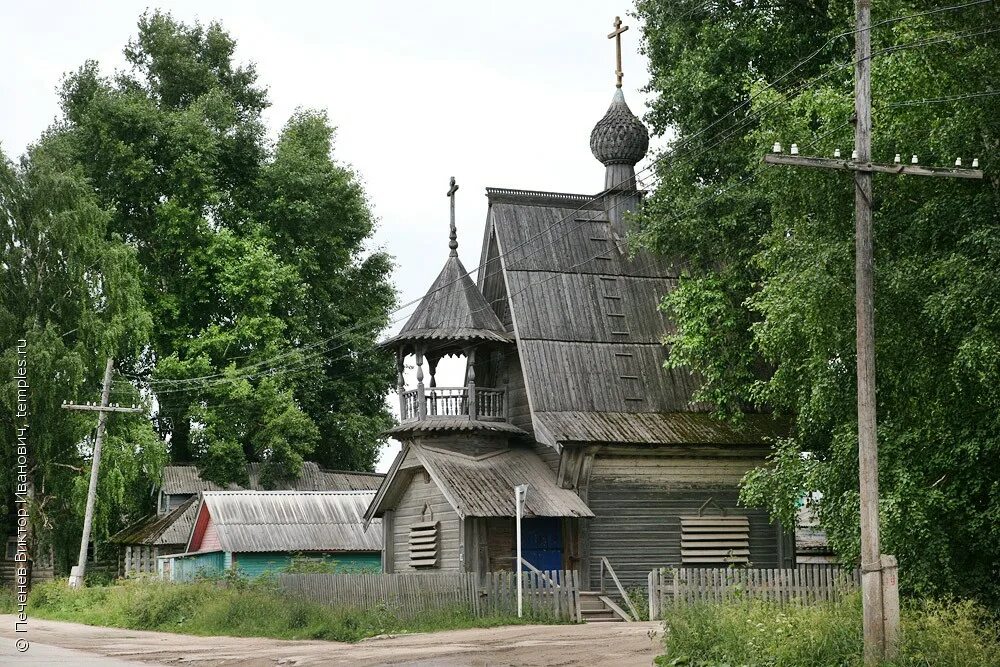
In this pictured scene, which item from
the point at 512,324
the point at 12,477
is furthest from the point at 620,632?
the point at 12,477

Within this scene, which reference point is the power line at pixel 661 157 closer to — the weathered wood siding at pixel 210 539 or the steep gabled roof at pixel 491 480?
the steep gabled roof at pixel 491 480

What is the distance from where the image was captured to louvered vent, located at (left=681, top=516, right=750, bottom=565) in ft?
91.1

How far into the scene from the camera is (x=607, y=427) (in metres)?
27.1

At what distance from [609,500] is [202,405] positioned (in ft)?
65.6

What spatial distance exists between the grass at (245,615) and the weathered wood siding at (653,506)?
13.3 ft

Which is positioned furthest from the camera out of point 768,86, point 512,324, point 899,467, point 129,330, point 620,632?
point 129,330

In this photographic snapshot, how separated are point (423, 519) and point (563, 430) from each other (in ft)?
14.0

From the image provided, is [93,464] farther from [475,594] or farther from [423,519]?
[475,594]

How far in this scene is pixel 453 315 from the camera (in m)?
28.0

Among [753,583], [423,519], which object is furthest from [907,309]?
[423,519]

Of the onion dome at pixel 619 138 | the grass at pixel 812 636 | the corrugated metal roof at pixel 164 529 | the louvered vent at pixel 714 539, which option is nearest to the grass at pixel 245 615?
the louvered vent at pixel 714 539

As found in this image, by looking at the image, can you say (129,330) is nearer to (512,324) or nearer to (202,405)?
(202,405)

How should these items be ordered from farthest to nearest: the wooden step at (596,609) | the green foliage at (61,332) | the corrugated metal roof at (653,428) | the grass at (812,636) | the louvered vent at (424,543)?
the green foliage at (61,332) → the louvered vent at (424,543) → the corrugated metal roof at (653,428) → the wooden step at (596,609) → the grass at (812,636)

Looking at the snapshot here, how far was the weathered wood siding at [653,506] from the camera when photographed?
27.3m
